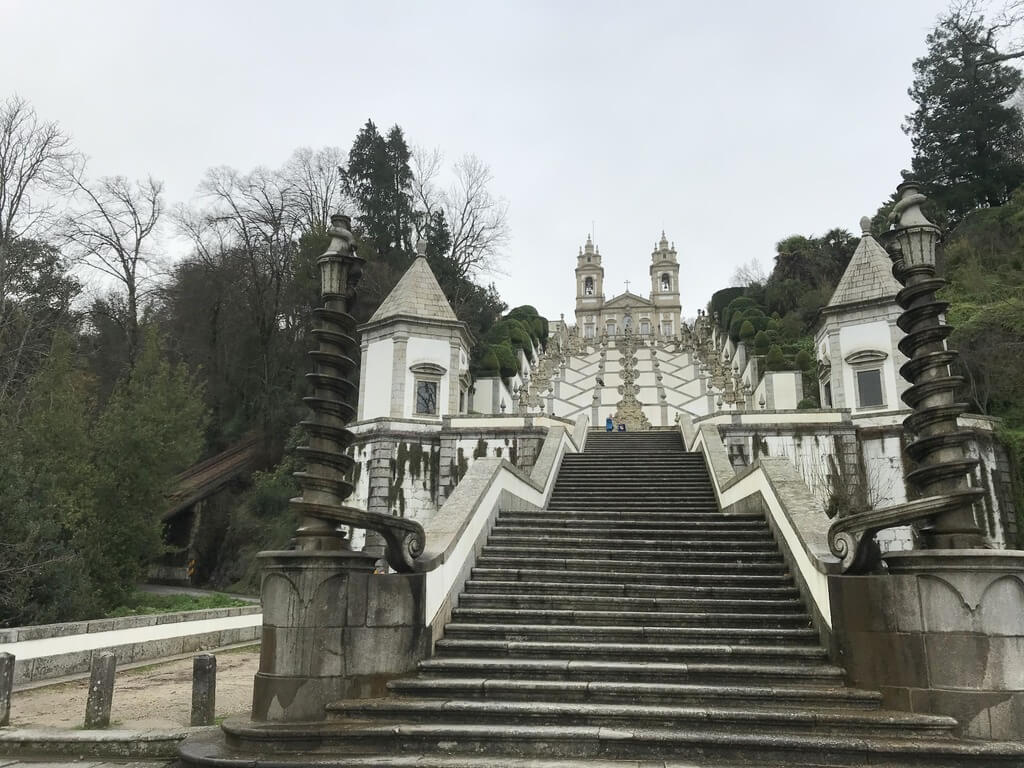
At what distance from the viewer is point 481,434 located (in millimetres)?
21125

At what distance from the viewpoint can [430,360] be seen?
23000 mm

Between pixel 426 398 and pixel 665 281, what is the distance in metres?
63.0

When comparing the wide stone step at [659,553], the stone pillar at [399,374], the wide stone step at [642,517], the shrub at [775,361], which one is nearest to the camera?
the wide stone step at [659,553]

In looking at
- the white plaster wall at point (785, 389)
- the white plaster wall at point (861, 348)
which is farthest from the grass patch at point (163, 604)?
the white plaster wall at point (785, 389)

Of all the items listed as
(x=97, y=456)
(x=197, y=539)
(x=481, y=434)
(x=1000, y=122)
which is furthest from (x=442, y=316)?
(x=1000, y=122)

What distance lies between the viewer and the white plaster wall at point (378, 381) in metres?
22.5

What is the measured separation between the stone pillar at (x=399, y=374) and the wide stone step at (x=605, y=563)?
14.3 metres

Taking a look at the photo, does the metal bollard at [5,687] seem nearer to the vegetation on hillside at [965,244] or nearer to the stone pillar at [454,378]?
the stone pillar at [454,378]

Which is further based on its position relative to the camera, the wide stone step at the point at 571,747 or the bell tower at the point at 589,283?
the bell tower at the point at 589,283

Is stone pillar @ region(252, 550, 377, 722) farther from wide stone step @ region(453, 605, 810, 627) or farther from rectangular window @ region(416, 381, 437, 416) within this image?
rectangular window @ region(416, 381, 437, 416)

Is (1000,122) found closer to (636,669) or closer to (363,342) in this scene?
(363,342)

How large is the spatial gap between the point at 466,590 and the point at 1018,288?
23.2 metres

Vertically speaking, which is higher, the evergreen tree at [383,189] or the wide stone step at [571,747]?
the evergreen tree at [383,189]

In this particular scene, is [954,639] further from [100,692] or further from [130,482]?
[130,482]
